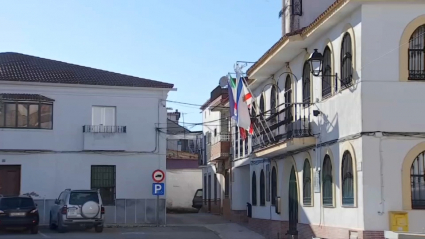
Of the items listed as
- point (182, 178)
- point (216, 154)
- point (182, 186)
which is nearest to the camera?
point (216, 154)

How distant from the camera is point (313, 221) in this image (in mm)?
21188

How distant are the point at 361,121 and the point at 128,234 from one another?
12813 mm

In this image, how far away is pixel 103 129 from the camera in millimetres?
31797

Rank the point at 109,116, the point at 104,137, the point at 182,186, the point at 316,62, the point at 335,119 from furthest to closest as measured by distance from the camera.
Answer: the point at 182,186, the point at 109,116, the point at 104,137, the point at 316,62, the point at 335,119

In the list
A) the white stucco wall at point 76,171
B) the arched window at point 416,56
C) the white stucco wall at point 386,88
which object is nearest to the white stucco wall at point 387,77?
the white stucco wall at point 386,88

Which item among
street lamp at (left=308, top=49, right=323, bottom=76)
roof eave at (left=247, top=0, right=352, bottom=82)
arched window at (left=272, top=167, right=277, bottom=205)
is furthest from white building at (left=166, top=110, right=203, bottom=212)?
street lamp at (left=308, top=49, right=323, bottom=76)

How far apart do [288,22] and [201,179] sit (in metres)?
23.9

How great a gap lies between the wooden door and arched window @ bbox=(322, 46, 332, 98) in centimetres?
1641

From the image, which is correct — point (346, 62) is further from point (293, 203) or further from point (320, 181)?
point (293, 203)

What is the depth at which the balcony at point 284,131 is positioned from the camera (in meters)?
21.1

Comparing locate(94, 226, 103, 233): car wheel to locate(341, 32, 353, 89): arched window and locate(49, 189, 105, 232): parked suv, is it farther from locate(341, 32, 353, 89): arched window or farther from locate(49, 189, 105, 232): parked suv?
locate(341, 32, 353, 89): arched window

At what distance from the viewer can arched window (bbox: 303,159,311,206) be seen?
21922mm

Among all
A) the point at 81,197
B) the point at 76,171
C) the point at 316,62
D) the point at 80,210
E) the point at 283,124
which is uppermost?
the point at 316,62

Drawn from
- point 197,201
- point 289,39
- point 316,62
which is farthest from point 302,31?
point 197,201
